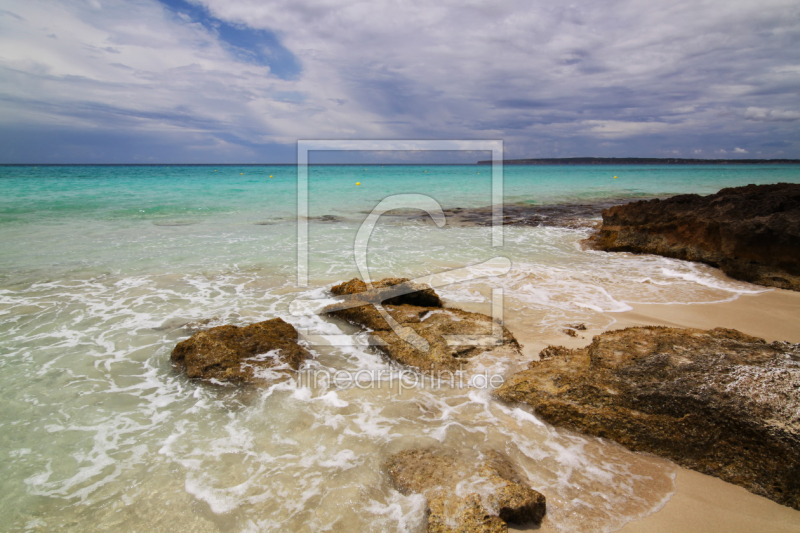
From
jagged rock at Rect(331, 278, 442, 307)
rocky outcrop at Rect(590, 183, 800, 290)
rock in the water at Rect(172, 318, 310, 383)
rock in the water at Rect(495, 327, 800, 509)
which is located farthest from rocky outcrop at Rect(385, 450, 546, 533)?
rocky outcrop at Rect(590, 183, 800, 290)

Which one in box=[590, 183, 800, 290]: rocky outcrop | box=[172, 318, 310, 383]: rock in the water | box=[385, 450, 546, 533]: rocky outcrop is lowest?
box=[385, 450, 546, 533]: rocky outcrop

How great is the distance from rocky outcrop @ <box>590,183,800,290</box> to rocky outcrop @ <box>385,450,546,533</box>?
7.94 metres

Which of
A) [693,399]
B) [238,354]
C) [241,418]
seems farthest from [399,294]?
[693,399]

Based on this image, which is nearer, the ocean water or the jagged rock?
the ocean water

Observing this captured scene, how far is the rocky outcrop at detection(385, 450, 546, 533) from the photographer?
97.4 inches

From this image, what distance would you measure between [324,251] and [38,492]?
8416mm

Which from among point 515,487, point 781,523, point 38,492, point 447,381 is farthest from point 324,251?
point 781,523

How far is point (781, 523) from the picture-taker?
8.21ft

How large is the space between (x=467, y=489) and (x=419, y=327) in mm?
2510

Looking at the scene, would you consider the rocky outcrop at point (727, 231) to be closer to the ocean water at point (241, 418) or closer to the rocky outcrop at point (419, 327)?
the ocean water at point (241, 418)

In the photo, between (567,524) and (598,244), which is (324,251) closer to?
(598,244)

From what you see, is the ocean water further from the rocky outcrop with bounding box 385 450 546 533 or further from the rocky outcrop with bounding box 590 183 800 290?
the rocky outcrop with bounding box 590 183 800 290

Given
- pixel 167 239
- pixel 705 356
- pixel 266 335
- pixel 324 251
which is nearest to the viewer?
pixel 705 356

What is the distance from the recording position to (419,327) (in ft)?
16.9
